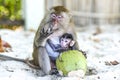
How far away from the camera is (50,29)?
4652 mm

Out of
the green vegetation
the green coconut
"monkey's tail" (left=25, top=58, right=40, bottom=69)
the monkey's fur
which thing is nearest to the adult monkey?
the monkey's fur

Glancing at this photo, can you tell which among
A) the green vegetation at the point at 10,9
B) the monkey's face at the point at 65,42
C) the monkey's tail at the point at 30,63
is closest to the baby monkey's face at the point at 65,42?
the monkey's face at the point at 65,42

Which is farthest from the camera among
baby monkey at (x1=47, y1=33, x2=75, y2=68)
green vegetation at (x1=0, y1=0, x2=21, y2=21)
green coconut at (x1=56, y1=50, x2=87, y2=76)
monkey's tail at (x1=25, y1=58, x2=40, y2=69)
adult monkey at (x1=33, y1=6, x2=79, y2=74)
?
green vegetation at (x1=0, y1=0, x2=21, y2=21)

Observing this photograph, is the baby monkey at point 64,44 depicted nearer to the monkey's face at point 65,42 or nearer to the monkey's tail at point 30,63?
the monkey's face at point 65,42

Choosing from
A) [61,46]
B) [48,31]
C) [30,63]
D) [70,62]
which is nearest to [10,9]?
[30,63]

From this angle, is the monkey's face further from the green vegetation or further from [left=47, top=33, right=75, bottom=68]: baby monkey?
the green vegetation

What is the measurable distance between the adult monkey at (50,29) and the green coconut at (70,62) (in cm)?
16

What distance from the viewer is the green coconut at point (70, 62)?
451 cm

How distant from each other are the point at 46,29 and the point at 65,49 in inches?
12.9

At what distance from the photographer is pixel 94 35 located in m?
7.56

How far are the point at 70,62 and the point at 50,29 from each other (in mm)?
407

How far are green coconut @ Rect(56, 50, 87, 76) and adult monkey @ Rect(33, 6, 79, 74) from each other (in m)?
0.16

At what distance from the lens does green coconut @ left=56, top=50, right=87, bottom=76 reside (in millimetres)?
4512

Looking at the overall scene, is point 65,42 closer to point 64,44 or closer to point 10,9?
point 64,44
